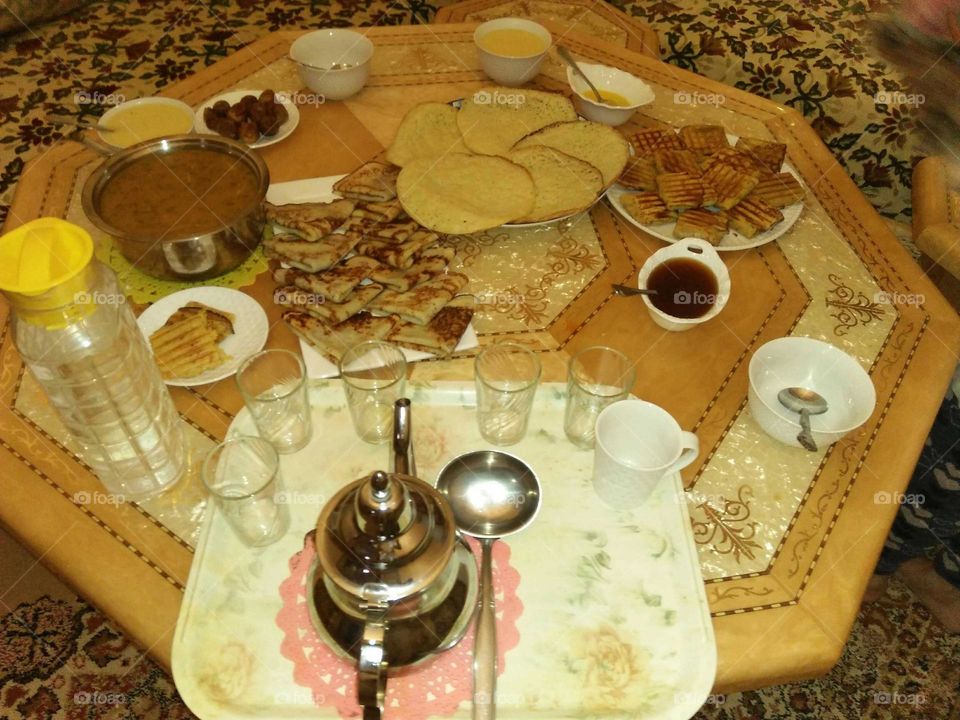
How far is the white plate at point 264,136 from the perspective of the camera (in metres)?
2.52

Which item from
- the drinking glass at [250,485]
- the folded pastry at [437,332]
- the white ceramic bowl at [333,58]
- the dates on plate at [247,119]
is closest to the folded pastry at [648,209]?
the folded pastry at [437,332]

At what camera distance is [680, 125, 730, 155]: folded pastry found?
247cm

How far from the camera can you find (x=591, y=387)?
66.0 inches

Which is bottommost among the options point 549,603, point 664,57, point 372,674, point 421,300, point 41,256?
point 664,57

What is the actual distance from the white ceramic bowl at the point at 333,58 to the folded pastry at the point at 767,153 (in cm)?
141

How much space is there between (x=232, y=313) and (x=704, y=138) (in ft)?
5.48

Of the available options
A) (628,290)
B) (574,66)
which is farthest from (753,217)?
(574,66)

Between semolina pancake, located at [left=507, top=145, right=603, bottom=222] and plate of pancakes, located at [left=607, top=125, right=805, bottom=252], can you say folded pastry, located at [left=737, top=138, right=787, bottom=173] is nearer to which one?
plate of pancakes, located at [left=607, top=125, right=805, bottom=252]

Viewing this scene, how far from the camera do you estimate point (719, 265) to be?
206 centimetres

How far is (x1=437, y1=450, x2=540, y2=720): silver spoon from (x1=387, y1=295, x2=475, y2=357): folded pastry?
413 mm

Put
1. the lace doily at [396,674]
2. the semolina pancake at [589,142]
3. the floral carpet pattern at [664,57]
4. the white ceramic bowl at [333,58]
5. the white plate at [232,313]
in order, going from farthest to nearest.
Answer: the floral carpet pattern at [664,57] < the white ceramic bowl at [333,58] < the semolina pancake at [589,142] < the white plate at [232,313] < the lace doily at [396,674]

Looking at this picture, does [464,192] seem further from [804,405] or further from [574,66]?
[804,405]

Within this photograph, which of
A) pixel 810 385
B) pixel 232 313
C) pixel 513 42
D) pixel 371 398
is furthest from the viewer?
pixel 513 42

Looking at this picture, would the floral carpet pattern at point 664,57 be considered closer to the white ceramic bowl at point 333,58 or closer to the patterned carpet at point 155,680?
the white ceramic bowl at point 333,58
